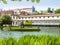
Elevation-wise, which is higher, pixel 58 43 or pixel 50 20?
pixel 58 43

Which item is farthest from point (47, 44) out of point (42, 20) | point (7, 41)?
point (42, 20)

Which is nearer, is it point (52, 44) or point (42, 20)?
point (52, 44)

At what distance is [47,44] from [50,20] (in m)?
4.65

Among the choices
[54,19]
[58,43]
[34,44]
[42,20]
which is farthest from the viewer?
[54,19]

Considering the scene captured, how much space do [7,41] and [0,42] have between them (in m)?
0.07

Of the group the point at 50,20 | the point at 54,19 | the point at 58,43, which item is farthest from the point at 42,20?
the point at 58,43

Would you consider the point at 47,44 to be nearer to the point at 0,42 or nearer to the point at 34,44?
the point at 34,44

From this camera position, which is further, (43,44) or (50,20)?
(50,20)

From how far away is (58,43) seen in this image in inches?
47.7

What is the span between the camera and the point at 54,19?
243 inches

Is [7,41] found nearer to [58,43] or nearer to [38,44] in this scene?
[38,44]

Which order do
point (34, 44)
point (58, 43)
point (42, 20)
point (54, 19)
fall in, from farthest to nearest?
point (54, 19)
point (42, 20)
point (58, 43)
point (34, 44)

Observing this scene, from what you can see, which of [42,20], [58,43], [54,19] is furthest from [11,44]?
[54,19]

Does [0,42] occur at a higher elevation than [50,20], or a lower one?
higher
